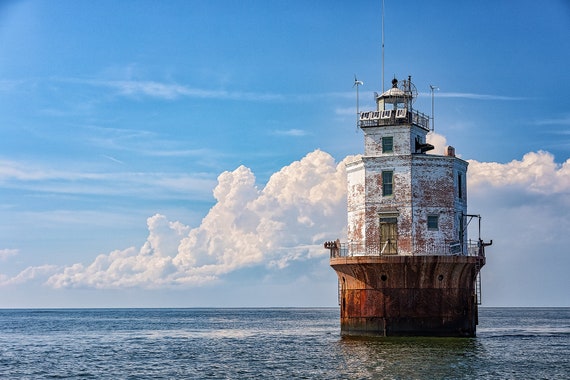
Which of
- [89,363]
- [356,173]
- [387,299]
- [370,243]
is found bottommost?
[89,363]

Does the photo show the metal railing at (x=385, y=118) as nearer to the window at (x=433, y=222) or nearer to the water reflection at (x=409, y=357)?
the window at (x=433, y=222)

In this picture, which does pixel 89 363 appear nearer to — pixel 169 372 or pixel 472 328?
pixel 169 372

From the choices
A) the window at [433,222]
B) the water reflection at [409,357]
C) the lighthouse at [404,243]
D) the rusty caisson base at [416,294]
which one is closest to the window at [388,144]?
the lighthouse at [404,243]

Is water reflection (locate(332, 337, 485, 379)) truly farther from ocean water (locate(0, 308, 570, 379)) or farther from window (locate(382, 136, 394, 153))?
window (locate(382, 136, 394, 153))

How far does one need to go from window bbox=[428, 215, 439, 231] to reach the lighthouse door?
1.97 metres

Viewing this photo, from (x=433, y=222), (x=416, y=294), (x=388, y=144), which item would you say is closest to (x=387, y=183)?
(x=388, y=144)

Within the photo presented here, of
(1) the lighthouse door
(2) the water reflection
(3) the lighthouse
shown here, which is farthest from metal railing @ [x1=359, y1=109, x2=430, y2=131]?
(2) the water reflection

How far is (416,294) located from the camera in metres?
47.8

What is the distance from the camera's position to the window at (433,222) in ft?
161

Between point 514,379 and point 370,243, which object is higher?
point 370,243

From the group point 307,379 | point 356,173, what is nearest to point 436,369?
point 307,379

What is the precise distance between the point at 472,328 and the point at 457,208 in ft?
23.7

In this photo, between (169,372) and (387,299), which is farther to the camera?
(387,299)

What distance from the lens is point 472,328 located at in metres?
49.4
